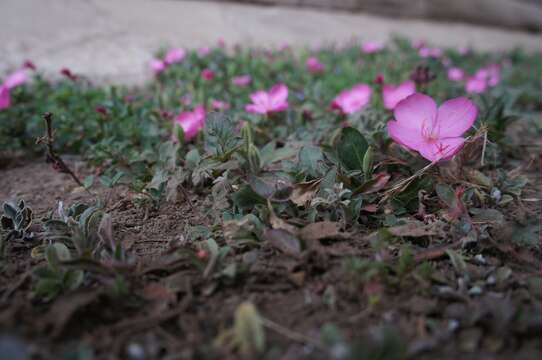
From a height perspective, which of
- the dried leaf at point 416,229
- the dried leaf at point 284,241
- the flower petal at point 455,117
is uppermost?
the flower petal at point 455,117

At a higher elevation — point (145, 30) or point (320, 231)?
point (145, 30)

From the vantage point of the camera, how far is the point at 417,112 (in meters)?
1.26

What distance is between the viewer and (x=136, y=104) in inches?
94.7

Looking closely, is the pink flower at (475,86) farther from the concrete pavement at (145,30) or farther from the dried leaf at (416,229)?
the concrete pavement at (145,30)

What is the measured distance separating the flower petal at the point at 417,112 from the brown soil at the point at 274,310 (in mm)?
329

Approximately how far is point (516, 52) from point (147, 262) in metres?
4.58

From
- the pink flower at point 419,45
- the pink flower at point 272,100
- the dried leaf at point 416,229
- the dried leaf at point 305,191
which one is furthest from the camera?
the pink flower at point 419,45

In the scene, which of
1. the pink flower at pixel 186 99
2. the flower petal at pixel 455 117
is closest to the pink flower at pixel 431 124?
the flower petal at pixel 455 117

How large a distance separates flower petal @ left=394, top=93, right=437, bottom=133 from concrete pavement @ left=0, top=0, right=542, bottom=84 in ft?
7.20

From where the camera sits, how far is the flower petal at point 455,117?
1.21 meters

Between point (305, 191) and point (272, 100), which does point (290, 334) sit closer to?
point (305, 191)

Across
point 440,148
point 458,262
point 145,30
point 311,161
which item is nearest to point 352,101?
point 311,161

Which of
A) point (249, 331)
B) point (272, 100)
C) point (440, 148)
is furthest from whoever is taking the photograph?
point (272, 100)

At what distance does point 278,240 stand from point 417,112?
0.51 m
